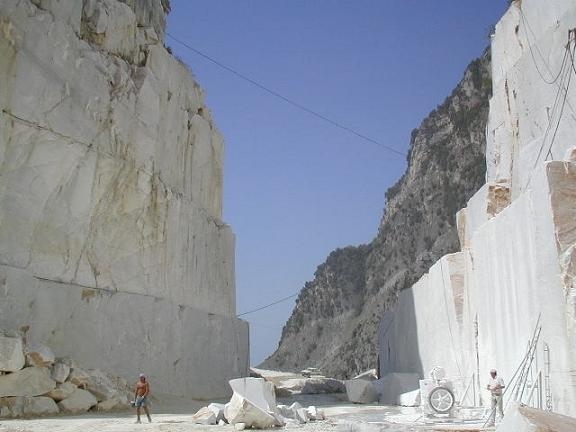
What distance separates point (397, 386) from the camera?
20969 mm

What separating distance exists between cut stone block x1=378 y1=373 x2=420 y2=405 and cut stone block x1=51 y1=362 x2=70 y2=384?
1027 cm

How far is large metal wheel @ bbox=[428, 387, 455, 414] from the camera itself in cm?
1264

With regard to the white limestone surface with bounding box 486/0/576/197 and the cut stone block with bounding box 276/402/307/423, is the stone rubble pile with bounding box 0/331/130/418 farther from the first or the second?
the white limestone surface with bounding box 486/0/576/197

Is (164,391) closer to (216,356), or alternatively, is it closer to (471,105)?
(216,356)

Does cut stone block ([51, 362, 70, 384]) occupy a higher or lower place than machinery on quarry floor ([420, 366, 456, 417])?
higher

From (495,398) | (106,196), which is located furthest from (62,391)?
(495,398)

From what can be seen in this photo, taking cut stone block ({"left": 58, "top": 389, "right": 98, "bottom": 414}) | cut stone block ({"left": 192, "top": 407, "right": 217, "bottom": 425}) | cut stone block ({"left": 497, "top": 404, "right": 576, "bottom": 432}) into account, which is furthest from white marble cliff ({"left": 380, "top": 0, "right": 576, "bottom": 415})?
cut stone block ({"left": 58, "top": 389, "right": 98, "bottom": 414})

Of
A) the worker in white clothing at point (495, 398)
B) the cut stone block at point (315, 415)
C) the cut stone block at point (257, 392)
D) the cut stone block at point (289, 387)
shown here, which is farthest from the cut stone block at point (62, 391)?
the cut stone block at point (289, 387)

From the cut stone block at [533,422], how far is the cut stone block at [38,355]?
10.9 metres

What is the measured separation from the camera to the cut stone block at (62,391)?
46.9 feet

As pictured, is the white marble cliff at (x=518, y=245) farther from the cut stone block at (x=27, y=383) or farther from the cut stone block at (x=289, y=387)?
the cut stone block at (x=27, y=383)

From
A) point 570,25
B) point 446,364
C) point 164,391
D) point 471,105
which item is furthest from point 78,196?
point 471,105

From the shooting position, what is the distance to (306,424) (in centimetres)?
1348

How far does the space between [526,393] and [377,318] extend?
48.0 m
